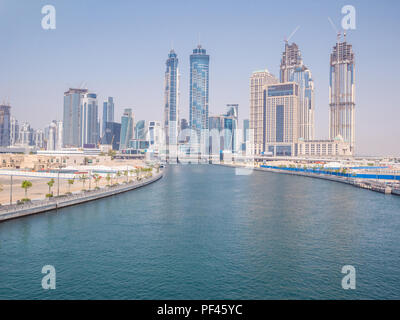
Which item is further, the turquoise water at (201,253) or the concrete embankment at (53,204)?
the concrete embankment at (53,204)

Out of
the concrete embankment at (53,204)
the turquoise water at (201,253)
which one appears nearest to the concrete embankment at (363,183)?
the turquoise water at (201,253)

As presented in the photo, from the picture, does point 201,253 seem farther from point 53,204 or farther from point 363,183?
point 363,183

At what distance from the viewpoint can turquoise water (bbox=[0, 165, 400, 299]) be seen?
2873 cm

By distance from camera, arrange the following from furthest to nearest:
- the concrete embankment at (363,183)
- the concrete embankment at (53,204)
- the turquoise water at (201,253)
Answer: the concrete embankment at (363,183) < the concrete embankment at (53,204) < the turquoise water at (201,253)

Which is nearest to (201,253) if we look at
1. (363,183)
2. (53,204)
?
(53,204)

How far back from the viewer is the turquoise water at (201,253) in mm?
28734

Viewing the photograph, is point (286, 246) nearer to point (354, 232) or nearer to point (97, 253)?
point (354, 232)

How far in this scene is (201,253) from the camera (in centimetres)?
3875

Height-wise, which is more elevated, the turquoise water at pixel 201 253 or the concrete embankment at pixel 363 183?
the concrete embankment at pixel 363 183

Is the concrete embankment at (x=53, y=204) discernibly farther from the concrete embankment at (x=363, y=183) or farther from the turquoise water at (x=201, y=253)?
the concrete embankment at (x=363, y=183)

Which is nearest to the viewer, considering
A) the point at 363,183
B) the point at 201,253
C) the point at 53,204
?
the point at 201,253

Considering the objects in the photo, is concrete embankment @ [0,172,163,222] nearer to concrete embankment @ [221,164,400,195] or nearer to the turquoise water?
the turquoise water

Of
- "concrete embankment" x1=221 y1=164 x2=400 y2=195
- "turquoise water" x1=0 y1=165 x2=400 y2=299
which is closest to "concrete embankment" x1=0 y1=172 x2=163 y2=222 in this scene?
"turquoise water" x1=0 y1=165 x2=400 y2=299
